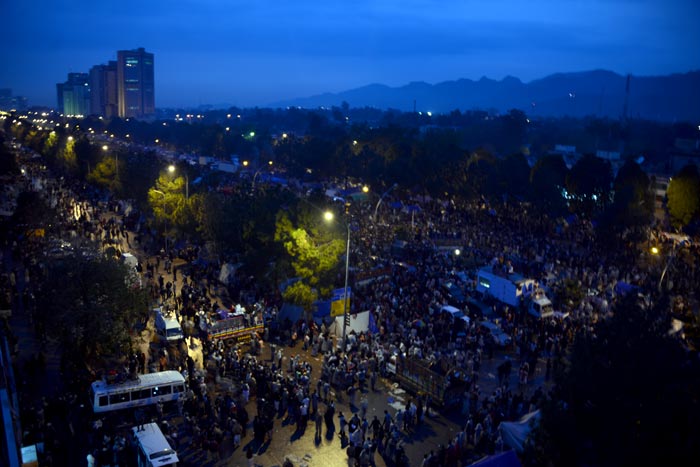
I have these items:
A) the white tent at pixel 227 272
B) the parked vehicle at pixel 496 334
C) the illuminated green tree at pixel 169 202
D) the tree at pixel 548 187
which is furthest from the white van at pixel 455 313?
the tree at pixel 548 187

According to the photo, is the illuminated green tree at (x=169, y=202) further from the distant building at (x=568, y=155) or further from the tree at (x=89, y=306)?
the distant building at (x=568, y=155)

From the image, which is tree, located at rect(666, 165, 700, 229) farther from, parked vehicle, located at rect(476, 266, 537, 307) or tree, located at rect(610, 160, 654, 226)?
parked vehicle, located at rect(476, 266, 537, 307)

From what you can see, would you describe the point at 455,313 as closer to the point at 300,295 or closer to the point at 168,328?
the point at 300,295

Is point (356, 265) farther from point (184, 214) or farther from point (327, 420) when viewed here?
point (327, 420)

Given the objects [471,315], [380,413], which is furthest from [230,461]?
[471,315]

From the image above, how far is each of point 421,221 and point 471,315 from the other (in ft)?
63.8

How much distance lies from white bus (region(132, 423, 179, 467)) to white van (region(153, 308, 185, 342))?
23.0ft

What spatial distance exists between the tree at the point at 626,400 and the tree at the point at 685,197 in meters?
29.8

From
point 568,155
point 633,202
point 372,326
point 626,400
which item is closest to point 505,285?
point 372,326

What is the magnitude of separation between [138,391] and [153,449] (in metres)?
3.28

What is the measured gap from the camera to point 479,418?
1478 cm

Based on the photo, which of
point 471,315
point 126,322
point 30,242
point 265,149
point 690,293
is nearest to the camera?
point 126,322

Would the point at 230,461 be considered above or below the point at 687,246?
below

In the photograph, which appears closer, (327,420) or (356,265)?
(327,420)
